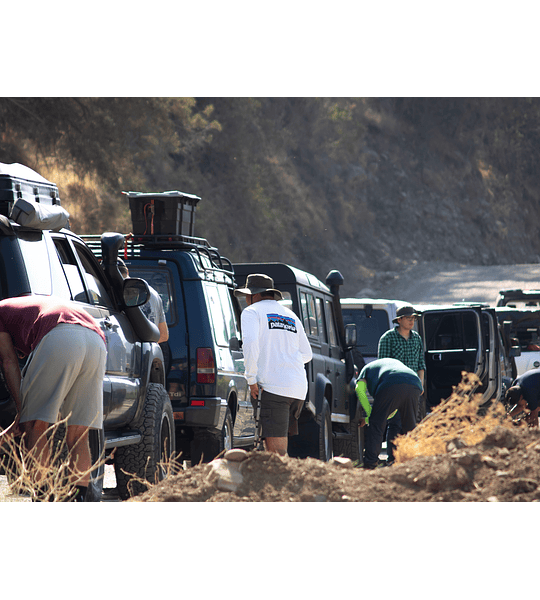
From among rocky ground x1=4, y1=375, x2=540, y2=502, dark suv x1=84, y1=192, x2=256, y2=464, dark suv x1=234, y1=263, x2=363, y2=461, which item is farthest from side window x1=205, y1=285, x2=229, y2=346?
rocky ground x1=4, y1=375, x2=540, y2=502

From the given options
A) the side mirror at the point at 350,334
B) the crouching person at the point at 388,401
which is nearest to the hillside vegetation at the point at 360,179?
the side mirror at the point at 350,334

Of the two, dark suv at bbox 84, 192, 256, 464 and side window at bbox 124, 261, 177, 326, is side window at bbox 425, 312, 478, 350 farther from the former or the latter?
Result: side window at bbox 124, 261, 177, 326

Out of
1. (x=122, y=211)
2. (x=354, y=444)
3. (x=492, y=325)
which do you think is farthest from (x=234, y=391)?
(x=122, y=211)

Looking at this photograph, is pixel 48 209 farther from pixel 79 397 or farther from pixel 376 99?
pixel 376 99

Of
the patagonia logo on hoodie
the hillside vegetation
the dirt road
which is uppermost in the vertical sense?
the hillside vegetation

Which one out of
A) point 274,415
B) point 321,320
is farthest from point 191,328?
point 321,320

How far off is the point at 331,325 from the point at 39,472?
710cm

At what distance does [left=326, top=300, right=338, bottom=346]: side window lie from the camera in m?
12.2

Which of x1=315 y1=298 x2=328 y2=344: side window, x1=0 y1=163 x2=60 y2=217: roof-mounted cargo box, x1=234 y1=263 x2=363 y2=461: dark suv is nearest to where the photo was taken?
x1=0 y1=163 x2=60 y2=217: roof-mounted cargo box

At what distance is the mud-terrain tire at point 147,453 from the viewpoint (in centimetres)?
764

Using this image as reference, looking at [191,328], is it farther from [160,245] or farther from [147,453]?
[147,453]

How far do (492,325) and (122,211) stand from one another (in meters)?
15.1

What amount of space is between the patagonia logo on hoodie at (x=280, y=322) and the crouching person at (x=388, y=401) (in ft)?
5.10

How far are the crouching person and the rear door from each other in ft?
19.9
